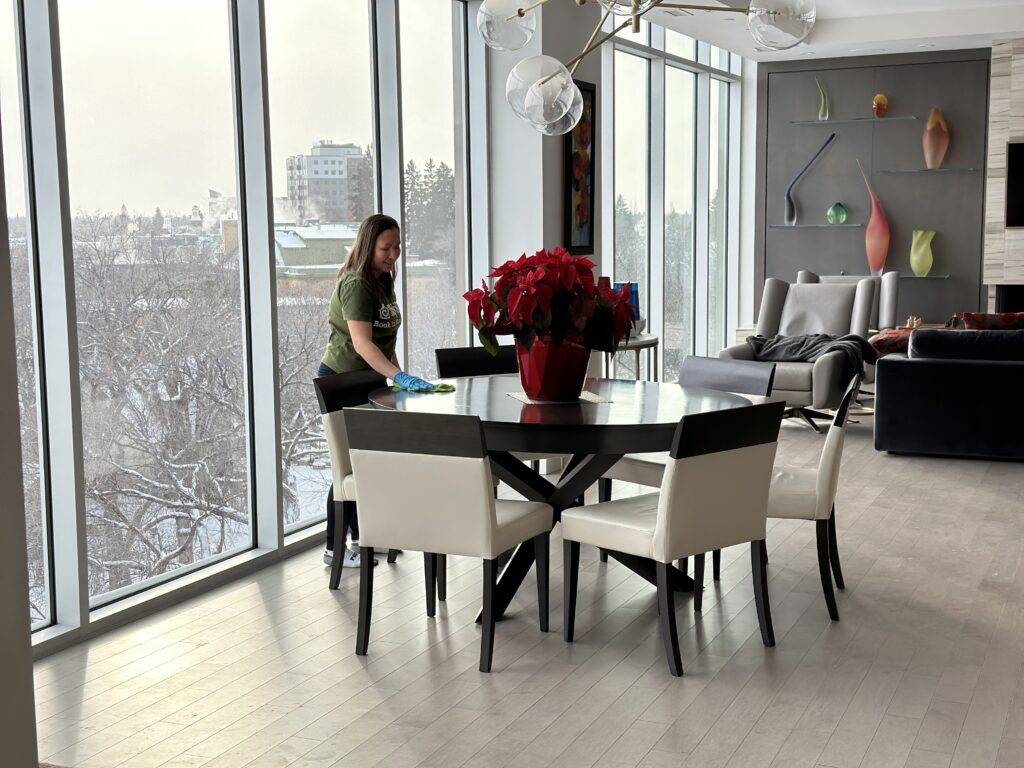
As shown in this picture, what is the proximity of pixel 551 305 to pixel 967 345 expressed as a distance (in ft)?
12.7

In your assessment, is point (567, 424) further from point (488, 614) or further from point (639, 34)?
point (639, 34)

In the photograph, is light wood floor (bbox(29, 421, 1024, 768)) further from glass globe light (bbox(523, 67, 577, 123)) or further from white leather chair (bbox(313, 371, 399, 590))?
glass globe light (bbox(523, 67, 577, 123))

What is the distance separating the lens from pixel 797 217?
10.9 meters

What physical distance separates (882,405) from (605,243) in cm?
243

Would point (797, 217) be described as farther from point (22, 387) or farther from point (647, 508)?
point (22, 387)

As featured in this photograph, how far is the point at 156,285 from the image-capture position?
4.30m

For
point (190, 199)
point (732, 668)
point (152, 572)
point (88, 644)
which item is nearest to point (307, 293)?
point (190, 199)

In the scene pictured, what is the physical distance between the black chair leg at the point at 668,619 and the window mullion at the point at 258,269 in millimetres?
2053

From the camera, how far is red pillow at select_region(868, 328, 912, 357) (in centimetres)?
772

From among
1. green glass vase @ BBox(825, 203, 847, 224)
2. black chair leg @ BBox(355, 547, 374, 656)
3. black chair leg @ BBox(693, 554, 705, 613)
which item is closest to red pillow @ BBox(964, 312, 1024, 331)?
black chair leg @ BBox(693, 554, 705, 613)

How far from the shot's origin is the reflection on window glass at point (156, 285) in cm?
400

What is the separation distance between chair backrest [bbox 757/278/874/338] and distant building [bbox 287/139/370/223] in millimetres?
4444

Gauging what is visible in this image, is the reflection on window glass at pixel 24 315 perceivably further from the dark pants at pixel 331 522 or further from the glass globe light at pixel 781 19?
the glass globe light at pixel 781 19

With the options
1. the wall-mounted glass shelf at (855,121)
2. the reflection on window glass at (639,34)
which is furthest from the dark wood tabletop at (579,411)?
the wall-mounted glass shelf at (855,121)
